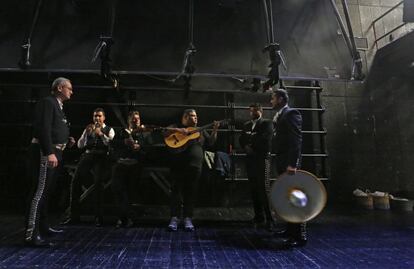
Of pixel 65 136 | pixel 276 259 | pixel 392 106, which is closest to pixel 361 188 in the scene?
pixel 392 106

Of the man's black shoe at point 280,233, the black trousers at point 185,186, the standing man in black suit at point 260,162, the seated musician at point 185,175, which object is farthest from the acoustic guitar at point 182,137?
→ the man's black shoe at point 280,233

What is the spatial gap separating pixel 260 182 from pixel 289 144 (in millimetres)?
945

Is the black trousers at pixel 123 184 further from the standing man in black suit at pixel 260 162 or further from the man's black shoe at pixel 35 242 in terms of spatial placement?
the standing man in black suit at pixel 260 162

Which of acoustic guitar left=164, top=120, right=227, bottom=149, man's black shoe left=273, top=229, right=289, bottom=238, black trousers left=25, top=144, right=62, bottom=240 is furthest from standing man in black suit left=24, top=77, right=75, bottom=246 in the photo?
man's black shoe left=273, top=229, right=289, bottom=238

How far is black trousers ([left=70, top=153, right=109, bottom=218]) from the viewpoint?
3965 millimetres

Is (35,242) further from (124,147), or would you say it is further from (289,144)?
(289,144)

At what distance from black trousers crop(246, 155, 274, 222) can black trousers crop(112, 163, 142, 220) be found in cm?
149

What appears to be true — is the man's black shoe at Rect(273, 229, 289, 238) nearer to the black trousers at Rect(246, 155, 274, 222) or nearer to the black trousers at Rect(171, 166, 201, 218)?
the black trousers at Rect(246, 155, 274, 222)

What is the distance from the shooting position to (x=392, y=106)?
→ 6.27 meters

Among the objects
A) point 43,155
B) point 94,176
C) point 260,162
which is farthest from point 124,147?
point 260,162

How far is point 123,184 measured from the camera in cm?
391

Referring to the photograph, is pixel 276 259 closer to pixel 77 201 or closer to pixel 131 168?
pixel 131 168

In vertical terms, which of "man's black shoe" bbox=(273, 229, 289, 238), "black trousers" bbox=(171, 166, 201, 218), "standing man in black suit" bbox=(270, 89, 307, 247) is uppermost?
"standing man in black suit" bbox=(270, 89, 307, 247)

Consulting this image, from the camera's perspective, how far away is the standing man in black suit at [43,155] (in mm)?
2846
